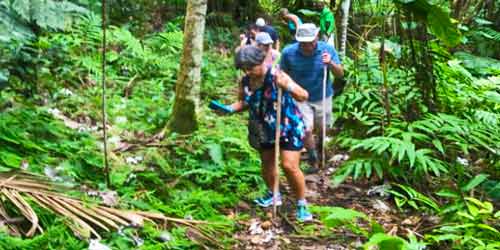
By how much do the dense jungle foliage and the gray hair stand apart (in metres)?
1.28

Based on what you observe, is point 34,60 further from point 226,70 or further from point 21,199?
point 226,70

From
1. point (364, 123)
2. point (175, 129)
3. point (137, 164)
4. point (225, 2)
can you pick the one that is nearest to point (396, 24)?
point (364, 123)

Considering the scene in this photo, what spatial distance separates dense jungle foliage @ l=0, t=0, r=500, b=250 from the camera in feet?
14.7

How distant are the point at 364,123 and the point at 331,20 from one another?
1.93 metres

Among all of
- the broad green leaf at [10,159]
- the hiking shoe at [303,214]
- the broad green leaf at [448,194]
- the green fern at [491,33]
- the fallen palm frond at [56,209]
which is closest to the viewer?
the fallen palm frond at [56,209]

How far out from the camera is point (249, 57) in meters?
5.05

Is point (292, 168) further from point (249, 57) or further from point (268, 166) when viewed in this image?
point (249, 57)

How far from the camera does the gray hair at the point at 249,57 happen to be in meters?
5.04

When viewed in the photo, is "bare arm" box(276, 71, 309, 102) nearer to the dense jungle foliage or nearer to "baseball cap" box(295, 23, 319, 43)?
the dense jungle foliage

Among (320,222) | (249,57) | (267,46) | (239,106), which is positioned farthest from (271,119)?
(320,222)

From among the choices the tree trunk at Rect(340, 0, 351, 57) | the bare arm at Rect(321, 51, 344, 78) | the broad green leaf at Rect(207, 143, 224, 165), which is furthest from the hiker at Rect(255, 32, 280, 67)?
the tree trunk at Rect(340, 0, 351, 57)

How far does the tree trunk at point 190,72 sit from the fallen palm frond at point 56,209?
2.31 meters

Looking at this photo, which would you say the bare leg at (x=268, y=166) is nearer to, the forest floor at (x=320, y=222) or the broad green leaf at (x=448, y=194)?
the forest floor at (x=320, y=222)

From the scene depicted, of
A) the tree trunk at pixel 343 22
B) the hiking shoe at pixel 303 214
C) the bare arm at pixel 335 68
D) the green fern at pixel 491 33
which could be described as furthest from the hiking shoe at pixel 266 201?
the green fern at pixel 491 33
